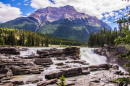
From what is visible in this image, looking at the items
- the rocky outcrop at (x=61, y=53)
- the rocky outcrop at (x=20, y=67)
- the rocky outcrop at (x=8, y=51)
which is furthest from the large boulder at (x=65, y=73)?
the rocky outcrop at (x=8, y=51)

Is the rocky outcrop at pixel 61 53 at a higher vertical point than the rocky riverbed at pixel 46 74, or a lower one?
higher

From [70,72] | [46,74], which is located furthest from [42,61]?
[70,72]

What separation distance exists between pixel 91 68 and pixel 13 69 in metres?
18.5

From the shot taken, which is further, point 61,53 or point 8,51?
point 61,53

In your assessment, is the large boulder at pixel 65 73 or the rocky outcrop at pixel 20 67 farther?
the rocky outcrop at pixel 20 67

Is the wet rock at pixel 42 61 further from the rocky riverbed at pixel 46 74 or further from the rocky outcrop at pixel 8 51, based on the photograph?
the rocky outcrop at pixel 8 51

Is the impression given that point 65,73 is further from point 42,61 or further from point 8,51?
point 8,51

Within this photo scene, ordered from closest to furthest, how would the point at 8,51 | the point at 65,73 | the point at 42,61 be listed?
the point at 65,73, the point at 42,61, the point at 8,51

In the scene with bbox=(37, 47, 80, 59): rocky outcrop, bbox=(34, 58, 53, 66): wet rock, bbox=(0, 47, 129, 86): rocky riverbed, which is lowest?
bbox=(0, 47, 129, 86): rocky riverbed

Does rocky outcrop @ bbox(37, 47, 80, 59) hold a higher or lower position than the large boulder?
higher

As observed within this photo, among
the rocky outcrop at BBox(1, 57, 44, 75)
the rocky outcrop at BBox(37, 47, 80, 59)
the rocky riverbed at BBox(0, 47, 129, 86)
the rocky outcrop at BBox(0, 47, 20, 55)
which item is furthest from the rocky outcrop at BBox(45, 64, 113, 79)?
the rocky outcrop at BBox(0, 47, 20, 55)

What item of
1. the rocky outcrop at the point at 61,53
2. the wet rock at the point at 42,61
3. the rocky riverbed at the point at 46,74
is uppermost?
the rocky outcrop at the point at 61,53

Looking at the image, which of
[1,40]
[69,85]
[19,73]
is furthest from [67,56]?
[1,40]

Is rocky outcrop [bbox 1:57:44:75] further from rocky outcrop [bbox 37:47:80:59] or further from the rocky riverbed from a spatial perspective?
rocky outcrop [bbox 37:47:80:59]
